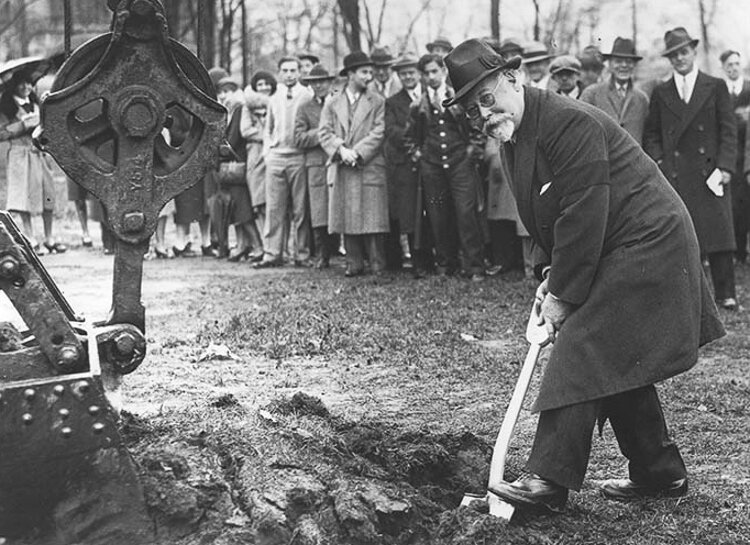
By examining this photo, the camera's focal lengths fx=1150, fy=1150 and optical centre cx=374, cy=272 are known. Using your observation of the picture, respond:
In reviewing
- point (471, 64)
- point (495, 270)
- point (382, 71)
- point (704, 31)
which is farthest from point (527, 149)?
point (704, 31)

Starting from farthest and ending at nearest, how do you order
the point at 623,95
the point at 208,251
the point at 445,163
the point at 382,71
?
the point at 208,251 < the point at 382,71 < the point at 445,163 < the point at 623,95

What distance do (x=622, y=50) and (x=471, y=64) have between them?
736 centimetres

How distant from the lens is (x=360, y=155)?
41.0 feet

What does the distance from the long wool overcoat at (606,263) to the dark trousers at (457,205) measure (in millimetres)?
7618

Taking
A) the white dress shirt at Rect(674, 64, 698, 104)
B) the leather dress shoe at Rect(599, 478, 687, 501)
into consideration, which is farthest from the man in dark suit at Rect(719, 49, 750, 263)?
the leather dress shoe at Rect(599, 478, 687, 501)

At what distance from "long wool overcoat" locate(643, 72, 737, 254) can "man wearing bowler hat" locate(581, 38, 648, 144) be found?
84 cm

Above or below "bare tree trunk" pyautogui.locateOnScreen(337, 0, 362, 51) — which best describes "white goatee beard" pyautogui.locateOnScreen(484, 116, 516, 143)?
below

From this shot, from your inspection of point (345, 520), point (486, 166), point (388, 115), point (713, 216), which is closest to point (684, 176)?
point (713, 216)

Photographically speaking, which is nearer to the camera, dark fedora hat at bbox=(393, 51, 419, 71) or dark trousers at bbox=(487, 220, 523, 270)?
dark fedora hat at bbox=(393, 51, 419, 71)

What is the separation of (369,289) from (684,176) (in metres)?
3.15

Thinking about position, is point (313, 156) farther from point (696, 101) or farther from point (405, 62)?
point (696, 101)

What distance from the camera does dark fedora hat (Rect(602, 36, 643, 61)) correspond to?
11.1 meters

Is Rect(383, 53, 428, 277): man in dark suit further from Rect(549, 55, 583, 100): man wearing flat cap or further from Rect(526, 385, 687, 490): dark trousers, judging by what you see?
Rect(526, 385, 687, 490): dark trousers

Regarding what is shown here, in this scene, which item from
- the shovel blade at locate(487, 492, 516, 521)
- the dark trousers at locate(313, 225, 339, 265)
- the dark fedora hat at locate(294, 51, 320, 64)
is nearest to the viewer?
the shovel blade at locate(487, 492, 516, 521)
